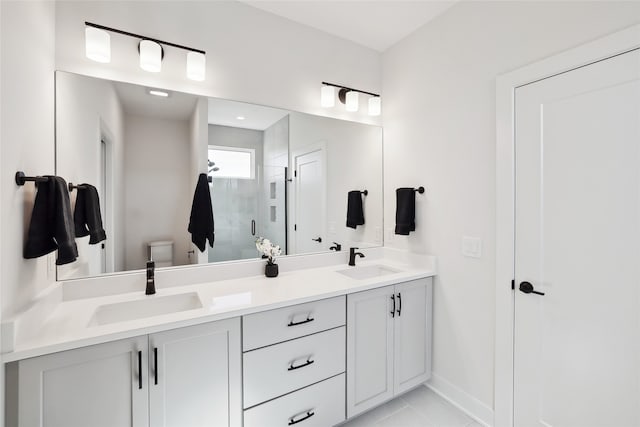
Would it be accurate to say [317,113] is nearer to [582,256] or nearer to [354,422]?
[582,256]

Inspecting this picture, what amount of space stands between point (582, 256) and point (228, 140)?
2.07 m

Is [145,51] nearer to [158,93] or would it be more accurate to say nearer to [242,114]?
[158,93]

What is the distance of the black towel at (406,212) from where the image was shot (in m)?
2.18

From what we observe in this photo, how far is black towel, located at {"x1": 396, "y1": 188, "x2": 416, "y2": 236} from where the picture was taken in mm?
2180

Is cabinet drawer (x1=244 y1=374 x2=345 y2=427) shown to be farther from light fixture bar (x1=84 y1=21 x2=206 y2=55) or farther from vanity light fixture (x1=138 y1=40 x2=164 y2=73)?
light fixture bar (x1=84 y1=21 x2=206 y2=55)

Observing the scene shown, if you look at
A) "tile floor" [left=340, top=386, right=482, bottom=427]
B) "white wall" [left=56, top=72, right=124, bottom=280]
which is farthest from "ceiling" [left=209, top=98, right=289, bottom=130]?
"tile floor" [left=340, top=386, right=482, bottom=427]

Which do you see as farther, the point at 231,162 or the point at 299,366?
the point at 231,162

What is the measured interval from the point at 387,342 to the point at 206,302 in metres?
1.15

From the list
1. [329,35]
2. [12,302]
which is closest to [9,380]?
[12,302]

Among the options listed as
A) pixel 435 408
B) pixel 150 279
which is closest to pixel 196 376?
pixel 150 279

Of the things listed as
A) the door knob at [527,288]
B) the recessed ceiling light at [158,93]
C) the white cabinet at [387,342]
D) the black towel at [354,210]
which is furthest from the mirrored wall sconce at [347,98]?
the door knob at [527,288]

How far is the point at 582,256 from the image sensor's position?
53.2 inches

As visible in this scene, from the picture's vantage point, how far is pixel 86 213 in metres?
1.42

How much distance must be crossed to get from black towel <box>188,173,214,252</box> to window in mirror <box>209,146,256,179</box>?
101 millimetres
